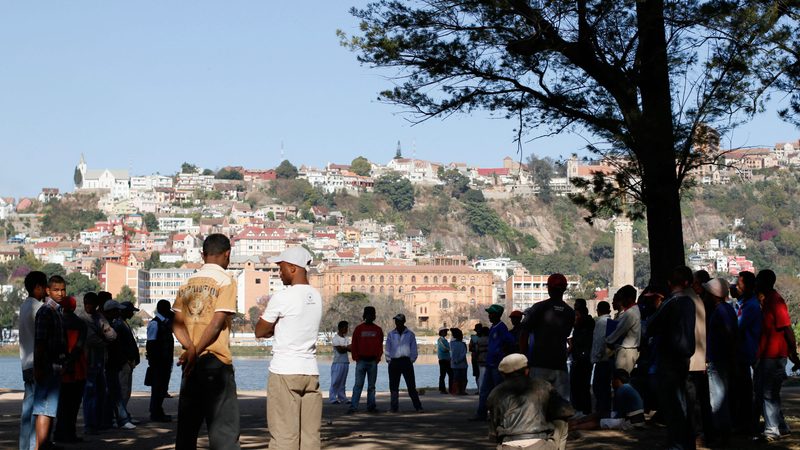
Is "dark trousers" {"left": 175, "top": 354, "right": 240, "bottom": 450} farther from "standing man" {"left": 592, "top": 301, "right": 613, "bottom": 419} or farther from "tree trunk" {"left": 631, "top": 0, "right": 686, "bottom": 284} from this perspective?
"tree trunk" {"left": 631, "top": 0, "right": 686, "bottom": 284}

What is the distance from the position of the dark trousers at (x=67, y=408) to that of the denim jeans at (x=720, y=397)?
4.76 meters

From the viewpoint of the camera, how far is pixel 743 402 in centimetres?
1084

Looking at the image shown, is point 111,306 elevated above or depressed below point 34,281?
below

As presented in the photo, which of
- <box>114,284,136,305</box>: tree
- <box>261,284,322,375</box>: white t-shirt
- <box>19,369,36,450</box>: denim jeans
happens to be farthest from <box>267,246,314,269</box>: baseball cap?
<box>114,284,136,305</box>: tree

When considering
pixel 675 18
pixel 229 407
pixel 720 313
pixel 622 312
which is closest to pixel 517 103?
pixel 675 18

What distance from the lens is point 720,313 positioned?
33.7 feet

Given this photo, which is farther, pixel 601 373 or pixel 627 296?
pixel 601 373

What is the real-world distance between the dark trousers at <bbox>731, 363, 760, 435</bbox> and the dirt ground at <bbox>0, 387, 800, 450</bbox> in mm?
286

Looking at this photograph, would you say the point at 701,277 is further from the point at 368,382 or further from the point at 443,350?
the point at 443,350

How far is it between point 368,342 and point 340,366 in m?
1.63

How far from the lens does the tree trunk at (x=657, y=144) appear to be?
12.6 m

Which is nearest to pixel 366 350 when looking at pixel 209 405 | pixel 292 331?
pixel 292 331

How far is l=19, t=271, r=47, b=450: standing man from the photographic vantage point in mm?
9266

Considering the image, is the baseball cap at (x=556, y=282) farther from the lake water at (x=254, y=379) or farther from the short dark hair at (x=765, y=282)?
the lake water at (x=254, y=379)
